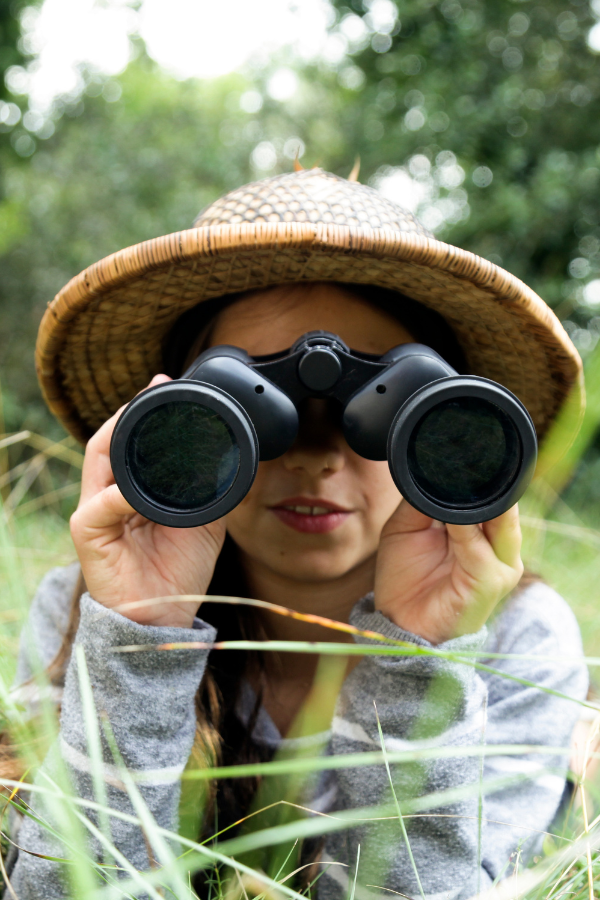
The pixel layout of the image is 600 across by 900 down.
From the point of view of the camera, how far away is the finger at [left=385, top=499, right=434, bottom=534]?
0.91 metres

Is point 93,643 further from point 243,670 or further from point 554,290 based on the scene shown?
point 554,290

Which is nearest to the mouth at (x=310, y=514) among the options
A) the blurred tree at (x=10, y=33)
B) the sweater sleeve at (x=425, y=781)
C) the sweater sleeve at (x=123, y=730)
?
the sweater sleeve at (x=425, y=781)

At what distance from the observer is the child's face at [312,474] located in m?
0.96

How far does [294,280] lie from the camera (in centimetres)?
95

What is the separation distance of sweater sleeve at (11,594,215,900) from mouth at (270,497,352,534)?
0.75 ft

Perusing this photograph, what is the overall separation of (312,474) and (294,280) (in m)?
0.27

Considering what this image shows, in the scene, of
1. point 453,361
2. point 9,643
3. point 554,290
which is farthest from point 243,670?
point 554,290

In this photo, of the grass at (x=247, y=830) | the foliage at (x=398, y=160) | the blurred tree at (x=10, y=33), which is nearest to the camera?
the grass at (x=247, y=830)

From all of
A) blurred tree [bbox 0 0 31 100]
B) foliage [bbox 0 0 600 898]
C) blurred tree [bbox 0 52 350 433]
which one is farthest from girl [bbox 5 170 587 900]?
blurred tree [bbox 0 0 31 100]

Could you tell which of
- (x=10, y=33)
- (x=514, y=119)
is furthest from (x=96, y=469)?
(x=10, y=33)

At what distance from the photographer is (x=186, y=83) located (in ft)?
27.6

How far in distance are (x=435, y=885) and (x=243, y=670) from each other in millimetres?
444

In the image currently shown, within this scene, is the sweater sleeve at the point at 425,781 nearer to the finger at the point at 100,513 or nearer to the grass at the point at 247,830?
the grass at the point at 247,830

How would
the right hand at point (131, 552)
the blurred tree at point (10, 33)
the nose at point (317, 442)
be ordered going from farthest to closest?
the blurred tree at point (10, 33) < the nose at point (317, 442) < the right hand at point (131, 552)
